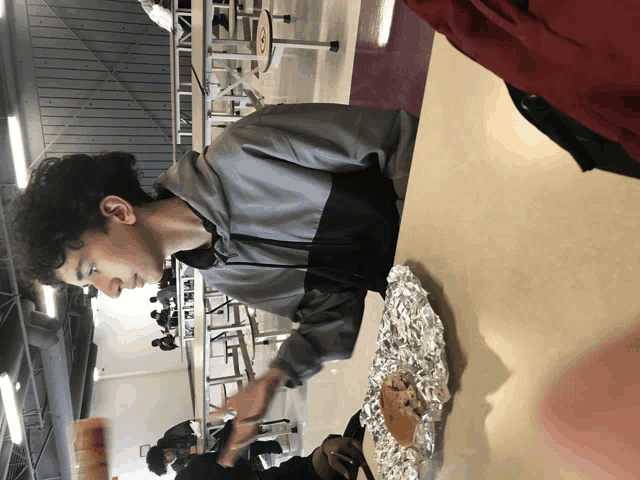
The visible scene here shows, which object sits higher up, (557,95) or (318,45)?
(557,95)

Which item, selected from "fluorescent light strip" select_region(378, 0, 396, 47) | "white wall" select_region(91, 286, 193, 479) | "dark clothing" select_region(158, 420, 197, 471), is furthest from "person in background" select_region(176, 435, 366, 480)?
"fluorescent light strip" select_region(378, 0, 396, 47)

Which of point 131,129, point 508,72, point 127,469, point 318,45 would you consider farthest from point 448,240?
point 131,129

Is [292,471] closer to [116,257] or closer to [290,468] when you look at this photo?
[290,468]

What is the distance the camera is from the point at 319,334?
1.35 metres

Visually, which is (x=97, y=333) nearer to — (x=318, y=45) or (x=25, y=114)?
(x=25, y=114)

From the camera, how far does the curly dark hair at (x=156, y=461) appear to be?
2764 mm

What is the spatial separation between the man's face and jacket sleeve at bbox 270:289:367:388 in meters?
0.46

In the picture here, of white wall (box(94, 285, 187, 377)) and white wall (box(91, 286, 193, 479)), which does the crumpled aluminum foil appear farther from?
white wall (box(94, 285, 187, 377))

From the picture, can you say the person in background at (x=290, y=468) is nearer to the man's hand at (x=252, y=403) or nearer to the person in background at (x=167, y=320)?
the man's hand at (x=252, y=403)

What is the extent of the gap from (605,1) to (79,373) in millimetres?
7431

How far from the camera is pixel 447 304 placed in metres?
0.70

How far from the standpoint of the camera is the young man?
42.5 inches

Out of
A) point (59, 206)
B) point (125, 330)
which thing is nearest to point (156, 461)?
point (59, 206)

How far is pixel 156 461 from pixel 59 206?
222 centimetres
